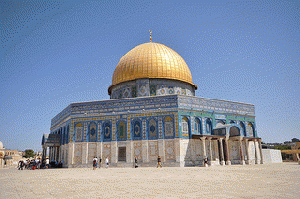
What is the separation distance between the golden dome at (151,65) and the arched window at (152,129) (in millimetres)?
6275

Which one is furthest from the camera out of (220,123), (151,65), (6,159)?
(6,159)

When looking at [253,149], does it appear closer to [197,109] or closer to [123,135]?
[197,109]

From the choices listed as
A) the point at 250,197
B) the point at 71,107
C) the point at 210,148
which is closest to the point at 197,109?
the point at 210,148

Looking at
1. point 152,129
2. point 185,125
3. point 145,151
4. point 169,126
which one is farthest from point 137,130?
point 185,125

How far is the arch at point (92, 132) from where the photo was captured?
25130 mm

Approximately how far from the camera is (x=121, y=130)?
2480 cm

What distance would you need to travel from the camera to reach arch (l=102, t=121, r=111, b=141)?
25.0 m

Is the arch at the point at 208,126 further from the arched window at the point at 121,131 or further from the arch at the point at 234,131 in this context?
the arched window at the point at 121,131

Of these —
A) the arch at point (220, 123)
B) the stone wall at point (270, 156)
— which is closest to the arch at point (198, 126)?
the arch at point (220, 123)

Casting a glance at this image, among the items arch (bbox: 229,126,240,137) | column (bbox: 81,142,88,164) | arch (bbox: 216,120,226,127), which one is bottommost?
column (bbox: 81,142,88,164)

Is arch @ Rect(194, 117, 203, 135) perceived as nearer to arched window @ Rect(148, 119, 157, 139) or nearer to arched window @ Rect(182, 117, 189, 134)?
arched window @ Rect(182, 117, 189, 134)

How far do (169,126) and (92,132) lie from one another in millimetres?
8222

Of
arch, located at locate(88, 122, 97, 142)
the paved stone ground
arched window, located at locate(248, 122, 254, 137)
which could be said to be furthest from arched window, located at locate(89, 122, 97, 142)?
arched window, located at locate(248, 122, 254, 137)

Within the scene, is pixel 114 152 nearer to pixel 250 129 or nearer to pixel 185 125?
pixel 185 125
